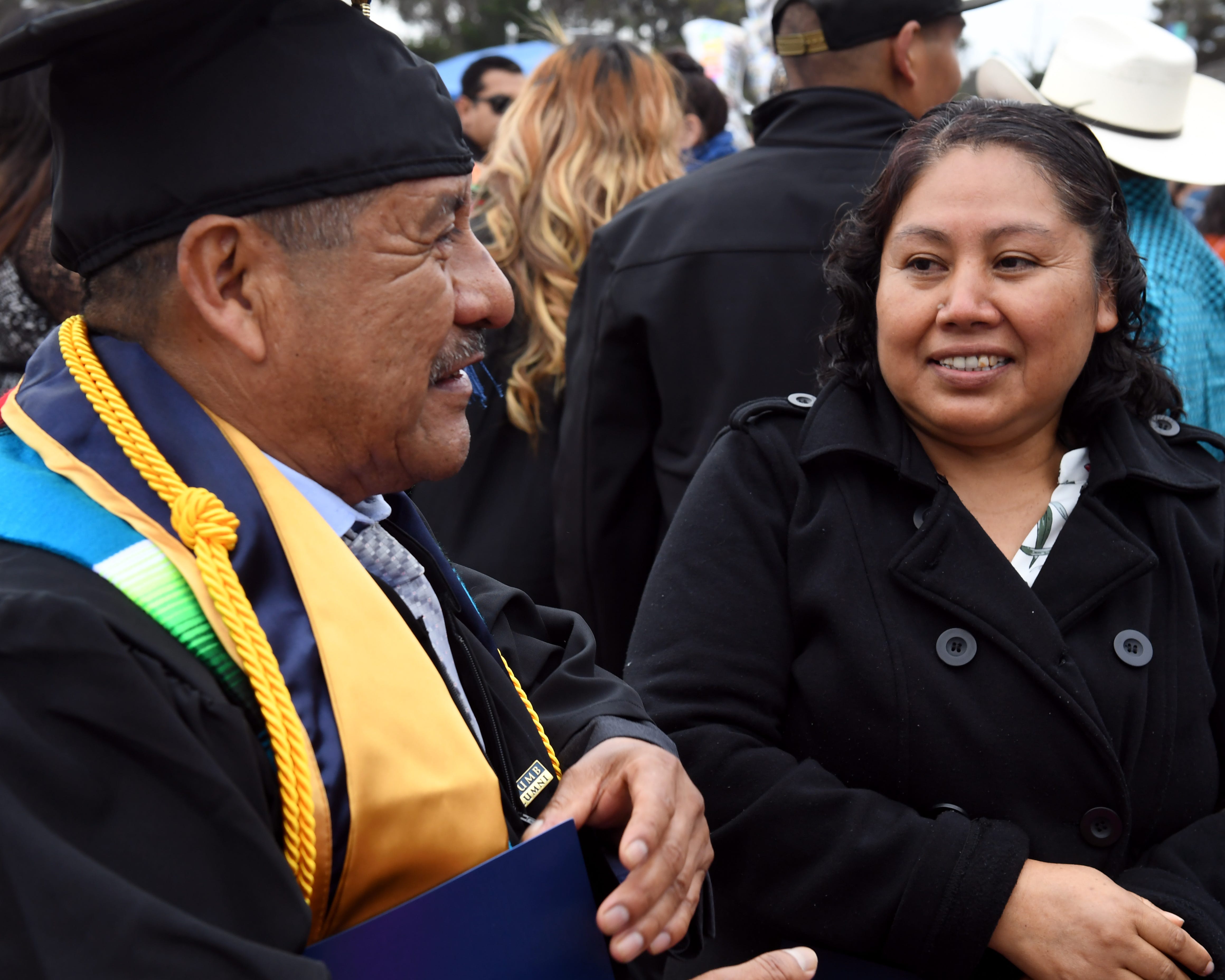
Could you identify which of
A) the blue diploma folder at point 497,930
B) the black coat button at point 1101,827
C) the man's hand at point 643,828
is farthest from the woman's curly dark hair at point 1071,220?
the blue diploma folder at point 497,930

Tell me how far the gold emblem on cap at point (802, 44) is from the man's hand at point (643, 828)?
86.6 inches

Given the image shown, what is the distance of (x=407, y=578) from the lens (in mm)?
1668

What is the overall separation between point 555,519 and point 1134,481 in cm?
169

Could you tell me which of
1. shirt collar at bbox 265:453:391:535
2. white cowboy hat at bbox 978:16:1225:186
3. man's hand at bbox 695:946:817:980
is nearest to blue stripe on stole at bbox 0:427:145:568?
shirt collar at bbox 265:453:391:535

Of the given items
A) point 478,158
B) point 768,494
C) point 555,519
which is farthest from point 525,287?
point 478,158

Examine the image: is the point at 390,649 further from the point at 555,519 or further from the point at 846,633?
the point at 555,519

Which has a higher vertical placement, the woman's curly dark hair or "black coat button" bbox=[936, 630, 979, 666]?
the woman's curly dark hair

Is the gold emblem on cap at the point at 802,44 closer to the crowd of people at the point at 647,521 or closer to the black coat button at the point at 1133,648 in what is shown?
the crowd of people at the point at 647,521

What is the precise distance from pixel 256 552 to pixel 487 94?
17.0ft

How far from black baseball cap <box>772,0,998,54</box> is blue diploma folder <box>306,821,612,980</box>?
7.98 ft

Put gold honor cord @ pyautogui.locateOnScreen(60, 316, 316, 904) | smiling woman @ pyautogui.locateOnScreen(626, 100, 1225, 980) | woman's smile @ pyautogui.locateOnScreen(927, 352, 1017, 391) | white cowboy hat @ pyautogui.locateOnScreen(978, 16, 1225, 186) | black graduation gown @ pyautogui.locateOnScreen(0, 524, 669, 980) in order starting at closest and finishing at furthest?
black graduation gown @ pyautogui.locateOnScreen(0, 524, 669, 980)
gold honor cord @ pyautogui.locateOnScreen(60, 316, 316, 904)
smiling woman @ pyautogui.locateOnScreen(626, 100, 1225, 980)
woman's smile @ pyautogui.locateOnScreen(927, 352, 1017, 391)
white cowboy hat @ pyautogui.locateOnScreen(978, 16, 1225, 186)

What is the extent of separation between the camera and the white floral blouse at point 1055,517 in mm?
2139

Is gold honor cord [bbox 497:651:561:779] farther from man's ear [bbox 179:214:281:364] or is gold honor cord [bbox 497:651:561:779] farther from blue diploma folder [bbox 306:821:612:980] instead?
man's ear [bbox 179:214:281:364]

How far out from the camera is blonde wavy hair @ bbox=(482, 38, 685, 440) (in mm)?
3535
